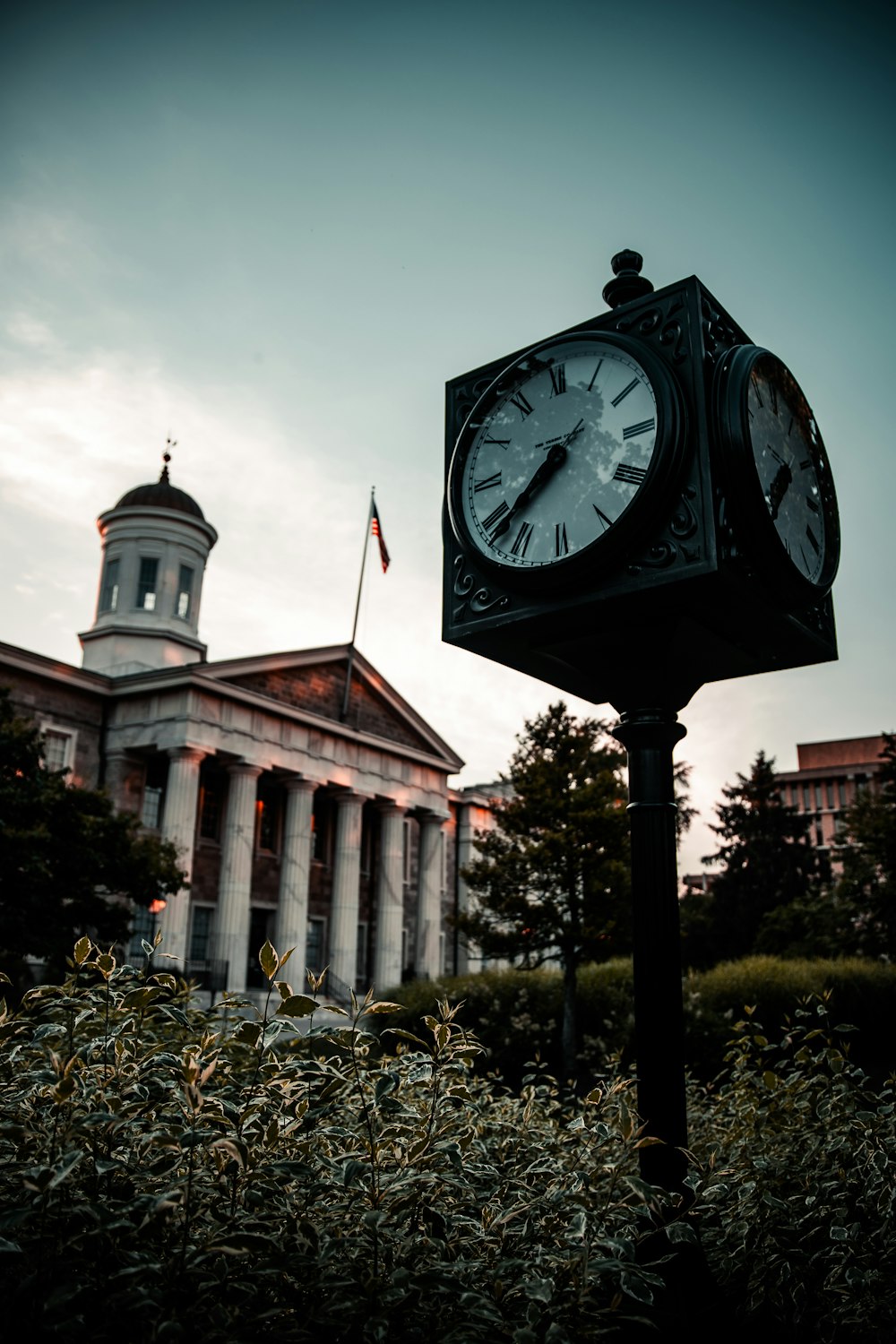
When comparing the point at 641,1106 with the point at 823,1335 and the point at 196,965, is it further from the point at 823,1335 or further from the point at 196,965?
the point at 196,965

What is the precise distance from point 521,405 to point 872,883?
35.6m

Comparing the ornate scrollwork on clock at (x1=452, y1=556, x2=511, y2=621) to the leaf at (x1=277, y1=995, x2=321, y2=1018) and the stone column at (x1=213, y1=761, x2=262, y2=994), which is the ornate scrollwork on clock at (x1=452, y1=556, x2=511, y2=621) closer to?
the leaf at (x1=277, y1=995, x2=321, y2=1018)

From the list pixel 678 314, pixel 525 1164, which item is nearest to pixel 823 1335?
pixel 525 1164

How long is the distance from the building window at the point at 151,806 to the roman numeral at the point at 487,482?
105ft

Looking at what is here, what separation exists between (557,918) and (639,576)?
2180 centimetres

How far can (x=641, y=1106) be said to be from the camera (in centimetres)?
334

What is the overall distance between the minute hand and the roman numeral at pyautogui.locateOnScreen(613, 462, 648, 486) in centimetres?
28

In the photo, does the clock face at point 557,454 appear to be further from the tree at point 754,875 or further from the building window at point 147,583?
the tree at point 754,875

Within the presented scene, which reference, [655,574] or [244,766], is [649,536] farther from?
[244,766]

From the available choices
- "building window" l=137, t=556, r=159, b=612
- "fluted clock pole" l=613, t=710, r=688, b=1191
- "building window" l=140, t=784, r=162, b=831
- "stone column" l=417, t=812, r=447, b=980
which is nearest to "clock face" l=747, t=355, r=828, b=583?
"fluted clock pole" l=613, t=710, r=688, b=1191

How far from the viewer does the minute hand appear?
3.73m

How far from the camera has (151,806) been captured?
114 feet

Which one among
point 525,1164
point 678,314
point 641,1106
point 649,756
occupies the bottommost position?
point 525,1164

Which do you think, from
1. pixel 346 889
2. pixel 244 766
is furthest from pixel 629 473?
pixel 346 889
